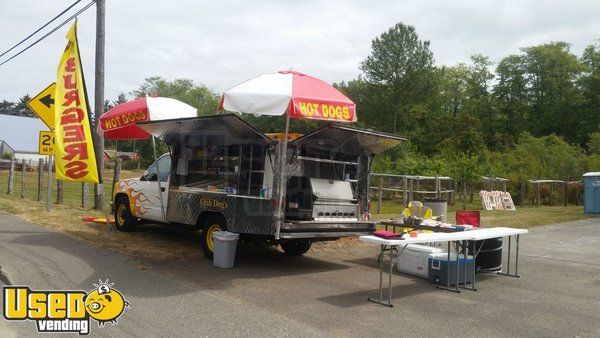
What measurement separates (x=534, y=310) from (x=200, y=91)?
10224 cm

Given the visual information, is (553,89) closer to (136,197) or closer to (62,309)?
(136,197)

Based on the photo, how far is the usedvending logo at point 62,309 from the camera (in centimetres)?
559

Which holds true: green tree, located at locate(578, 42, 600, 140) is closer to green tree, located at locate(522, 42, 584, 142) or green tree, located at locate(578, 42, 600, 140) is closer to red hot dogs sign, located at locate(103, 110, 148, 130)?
green tree, located at locate(522, 42, 584, 142)

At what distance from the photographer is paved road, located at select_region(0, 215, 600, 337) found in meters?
5.93

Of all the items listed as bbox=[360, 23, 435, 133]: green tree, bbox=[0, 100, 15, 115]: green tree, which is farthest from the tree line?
bbox=[0, 100, 15, 115]: green tree

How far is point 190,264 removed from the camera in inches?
357

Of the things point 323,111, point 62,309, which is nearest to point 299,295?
point 323,111

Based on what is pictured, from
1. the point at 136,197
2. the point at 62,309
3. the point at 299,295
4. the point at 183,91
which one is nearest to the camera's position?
the point at 62,309

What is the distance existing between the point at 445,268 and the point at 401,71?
208 feet

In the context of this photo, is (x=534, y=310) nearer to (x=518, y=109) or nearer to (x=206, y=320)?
(x=206, y=320)

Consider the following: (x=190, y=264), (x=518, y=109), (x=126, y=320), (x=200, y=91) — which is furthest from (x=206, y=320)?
(x=200, y=91)

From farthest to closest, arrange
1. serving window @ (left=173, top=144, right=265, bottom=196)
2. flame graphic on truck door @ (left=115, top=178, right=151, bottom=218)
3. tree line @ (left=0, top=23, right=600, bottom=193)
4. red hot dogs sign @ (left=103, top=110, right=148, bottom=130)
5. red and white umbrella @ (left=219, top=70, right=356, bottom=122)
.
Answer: tree line @ (left=0, top=23, right=600, bottom=193)
flame graphic on truck door @ (left=115, top=178, right=151, bottom=218)
red hot dogs sign @ (left=103, top=110, right=148, bottom=130)
serving window @ (left=173, top=144, right=265, bottom=196)
red and white umbrella @ (left=219, top=70, right=356, bottom=122)

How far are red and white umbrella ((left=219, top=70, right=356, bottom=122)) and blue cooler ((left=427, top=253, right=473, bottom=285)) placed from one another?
259 cm

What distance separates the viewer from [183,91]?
104 metres
